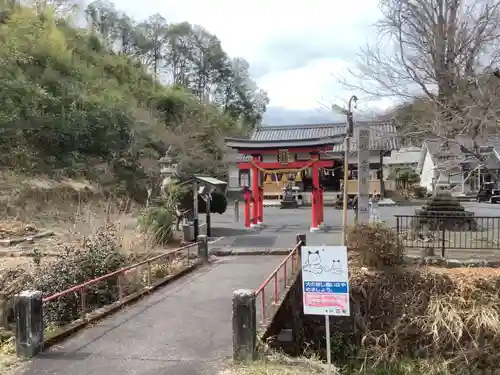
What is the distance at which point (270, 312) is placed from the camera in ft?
26.0

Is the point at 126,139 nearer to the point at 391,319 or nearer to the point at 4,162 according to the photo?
the point at 4,162

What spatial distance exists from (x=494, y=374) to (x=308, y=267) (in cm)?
518

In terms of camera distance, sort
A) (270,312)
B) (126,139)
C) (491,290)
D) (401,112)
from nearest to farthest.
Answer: (270,312), (491,290), (401,112), (126,139)

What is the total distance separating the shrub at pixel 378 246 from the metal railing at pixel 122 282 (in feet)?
15.0

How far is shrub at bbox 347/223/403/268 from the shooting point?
394 inches

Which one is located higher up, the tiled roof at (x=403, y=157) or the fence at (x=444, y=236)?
the tiled roof at (x=403, y=157)

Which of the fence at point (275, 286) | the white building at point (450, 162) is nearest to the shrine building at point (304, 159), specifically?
the white building at point (450, 162)

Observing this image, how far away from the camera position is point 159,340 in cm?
679

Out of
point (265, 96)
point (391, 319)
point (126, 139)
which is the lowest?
point (391, 319)

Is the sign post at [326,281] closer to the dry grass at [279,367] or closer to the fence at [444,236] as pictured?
the dry grass at [279,367]

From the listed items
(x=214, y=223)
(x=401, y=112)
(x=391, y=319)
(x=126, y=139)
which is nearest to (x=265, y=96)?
(x=126, y=139)

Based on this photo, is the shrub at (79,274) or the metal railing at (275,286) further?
the shrub at (79,274)

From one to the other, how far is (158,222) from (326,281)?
401 inches

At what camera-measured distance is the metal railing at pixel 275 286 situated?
7.54 meters
